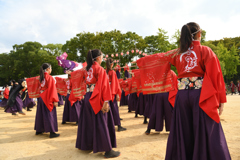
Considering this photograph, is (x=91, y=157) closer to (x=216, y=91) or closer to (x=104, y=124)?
(x=104, y=124)

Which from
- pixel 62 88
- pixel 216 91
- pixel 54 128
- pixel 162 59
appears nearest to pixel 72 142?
pixel 54 128

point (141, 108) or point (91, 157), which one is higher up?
point (141, 108)

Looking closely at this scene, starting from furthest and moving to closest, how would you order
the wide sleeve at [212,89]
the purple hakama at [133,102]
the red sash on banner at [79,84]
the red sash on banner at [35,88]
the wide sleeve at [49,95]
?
1. the purple hakama at [133,102]
2. the red sash on banner at [35,88]
3. the wide sleeve at [49,95]
4. the red sash on banner at [79,84]
5. the wide sleeve at [212,89]

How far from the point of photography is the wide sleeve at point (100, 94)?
134 inches

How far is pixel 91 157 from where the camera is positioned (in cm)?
345

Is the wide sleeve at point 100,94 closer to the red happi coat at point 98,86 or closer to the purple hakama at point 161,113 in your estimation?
the red happi coat at point 98,86

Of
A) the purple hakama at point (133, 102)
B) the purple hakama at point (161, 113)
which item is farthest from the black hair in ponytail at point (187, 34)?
the purple hakama at point (133, 102)

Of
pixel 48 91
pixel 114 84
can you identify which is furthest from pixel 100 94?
pixel 48 91

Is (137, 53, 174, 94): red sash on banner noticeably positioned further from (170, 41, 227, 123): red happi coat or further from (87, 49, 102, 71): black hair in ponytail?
(87, 49, 102, 71): black hair in ponytail

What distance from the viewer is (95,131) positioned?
3.41 m

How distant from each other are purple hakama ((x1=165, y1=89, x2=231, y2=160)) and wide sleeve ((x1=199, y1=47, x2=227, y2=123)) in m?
0.10

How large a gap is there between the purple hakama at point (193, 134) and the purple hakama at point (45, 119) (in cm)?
383

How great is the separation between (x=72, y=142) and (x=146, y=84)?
2.73m

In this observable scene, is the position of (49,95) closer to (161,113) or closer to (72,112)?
(72,112)
